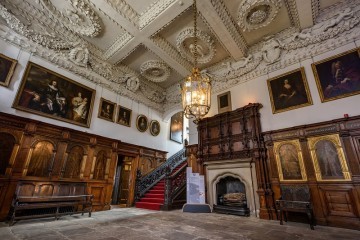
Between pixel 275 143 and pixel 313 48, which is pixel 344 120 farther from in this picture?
pixel 313 48

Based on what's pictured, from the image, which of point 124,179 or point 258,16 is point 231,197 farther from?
point 258,16

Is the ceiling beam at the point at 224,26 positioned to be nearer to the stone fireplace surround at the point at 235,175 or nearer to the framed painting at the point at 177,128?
the stone fireplace surround at the point at 235,175

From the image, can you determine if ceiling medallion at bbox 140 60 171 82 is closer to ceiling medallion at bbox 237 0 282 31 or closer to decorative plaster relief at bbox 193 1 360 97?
decorative plaster relief at bbox 193 1 360 97

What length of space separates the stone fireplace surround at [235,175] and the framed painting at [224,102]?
2266 mm

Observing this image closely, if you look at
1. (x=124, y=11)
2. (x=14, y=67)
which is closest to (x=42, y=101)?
(x=14, y=67)

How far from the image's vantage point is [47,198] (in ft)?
15.6

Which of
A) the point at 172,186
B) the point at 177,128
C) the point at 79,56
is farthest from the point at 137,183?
the point at 79,56

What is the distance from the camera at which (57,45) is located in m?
6.62

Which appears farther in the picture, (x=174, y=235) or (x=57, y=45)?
(x=57, y=45)

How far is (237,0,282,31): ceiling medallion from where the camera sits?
5.71 meters

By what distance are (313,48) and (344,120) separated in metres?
2.75

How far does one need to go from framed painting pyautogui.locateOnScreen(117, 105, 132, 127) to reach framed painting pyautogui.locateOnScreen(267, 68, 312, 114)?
6523 mm

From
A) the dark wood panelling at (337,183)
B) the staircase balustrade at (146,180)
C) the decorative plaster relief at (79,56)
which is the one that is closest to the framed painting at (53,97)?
the decorative plaster relief at (79,56)

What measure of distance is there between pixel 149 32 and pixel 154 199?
22.2 feet
